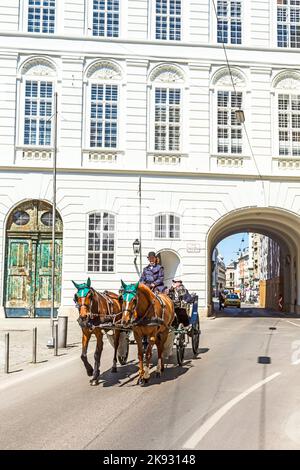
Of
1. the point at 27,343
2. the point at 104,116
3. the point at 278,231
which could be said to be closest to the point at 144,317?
the point at 27,343

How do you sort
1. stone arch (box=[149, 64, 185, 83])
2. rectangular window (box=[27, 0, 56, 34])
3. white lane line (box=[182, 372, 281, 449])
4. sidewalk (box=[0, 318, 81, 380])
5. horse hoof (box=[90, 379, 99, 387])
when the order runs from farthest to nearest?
stone arch (box=[149, 64, 185, 83]), rectangular window (box=[27, 0, 56, 34]), sidewalk (box=[0, 318, 81, 380]), horse hoof (box=[90, 379, 99, 387]), white lane line (box=[182, 372, 281, 449])

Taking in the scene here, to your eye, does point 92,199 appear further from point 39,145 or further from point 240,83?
point 240,83

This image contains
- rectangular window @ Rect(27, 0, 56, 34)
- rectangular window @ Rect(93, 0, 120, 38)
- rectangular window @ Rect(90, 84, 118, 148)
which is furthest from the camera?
rectangular window @ Rect(93, 0, 120, 38)

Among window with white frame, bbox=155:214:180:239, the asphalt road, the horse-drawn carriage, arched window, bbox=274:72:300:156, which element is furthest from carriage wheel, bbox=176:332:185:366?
arched window, bbox=274:72:300:156

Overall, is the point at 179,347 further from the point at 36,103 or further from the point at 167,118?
the point at 36,103

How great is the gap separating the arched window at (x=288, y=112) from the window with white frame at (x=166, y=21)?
230 inches

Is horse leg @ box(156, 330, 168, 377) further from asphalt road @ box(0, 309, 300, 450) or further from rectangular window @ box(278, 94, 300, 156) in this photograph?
rectangular window @ box(278, 94, 300, 156)

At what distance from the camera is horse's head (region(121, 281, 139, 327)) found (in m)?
8.89

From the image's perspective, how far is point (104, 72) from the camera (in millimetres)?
26531

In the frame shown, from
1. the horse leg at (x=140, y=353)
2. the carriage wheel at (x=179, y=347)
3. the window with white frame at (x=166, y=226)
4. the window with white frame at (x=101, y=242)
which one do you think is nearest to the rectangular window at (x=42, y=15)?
the window with white frame at (x=101, y=242)

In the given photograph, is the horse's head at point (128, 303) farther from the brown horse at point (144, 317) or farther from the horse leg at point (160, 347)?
the horse leg at point (160, 347)

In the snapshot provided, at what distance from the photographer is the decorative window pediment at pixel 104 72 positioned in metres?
26.4

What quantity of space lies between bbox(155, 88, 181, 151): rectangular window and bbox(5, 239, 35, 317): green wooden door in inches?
328

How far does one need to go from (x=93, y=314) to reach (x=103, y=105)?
61.4 feet
